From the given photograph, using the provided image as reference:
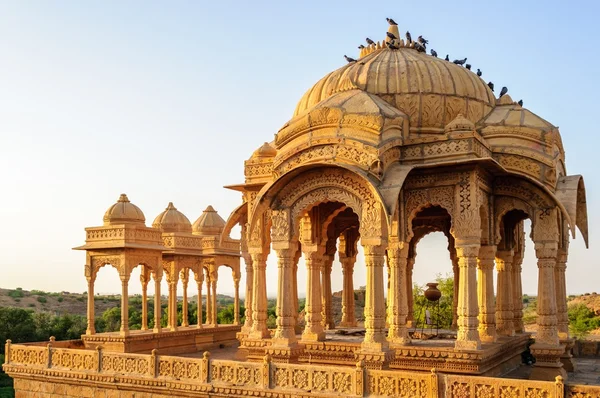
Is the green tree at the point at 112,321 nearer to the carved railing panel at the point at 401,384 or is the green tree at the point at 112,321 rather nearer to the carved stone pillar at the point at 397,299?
the carved stone pillar at the point at 397,299

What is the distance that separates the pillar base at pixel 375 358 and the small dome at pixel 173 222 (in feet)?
39.2

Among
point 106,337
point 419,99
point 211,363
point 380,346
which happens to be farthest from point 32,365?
point 419,99

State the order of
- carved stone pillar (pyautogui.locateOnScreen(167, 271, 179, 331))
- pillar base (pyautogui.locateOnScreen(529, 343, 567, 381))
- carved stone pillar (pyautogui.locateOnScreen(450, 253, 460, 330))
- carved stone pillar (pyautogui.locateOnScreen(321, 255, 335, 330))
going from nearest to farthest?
pillar base (pyautogui.locateOnScreen(529, 343, 567, 381))
carved stone pillar (pyautogui.locateOnScreen(450, 253, 460, 330))
carved stone pillar (pyautogui.locateOnScreen(321, 255, 335, 330))
carved stone pillar (pyautogui.locateOnScreen(167, 271, 179, 331))

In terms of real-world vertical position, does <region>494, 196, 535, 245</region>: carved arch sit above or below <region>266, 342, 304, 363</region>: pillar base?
above

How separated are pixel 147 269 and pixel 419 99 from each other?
10.8 meters

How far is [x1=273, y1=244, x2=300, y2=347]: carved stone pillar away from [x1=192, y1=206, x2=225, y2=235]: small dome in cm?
1077

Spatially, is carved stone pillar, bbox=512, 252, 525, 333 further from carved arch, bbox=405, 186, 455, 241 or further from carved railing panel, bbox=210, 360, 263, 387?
carved railing panel, bbox=210, 360, 263, 387

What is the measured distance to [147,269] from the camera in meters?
20.8

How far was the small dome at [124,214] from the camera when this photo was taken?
60.9 feet

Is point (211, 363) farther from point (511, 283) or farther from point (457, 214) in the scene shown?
point (511, 283)

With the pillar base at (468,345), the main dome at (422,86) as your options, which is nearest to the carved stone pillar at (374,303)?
the pillar base at (468,345)

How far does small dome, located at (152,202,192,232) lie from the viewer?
73.0 feet

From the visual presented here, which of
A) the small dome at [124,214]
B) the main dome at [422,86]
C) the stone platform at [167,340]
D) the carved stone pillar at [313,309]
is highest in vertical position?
the main dome at [422,86]

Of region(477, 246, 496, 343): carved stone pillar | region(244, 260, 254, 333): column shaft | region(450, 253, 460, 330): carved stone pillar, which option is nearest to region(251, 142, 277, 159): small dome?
region(244, 260, 254, 333): column shaft
